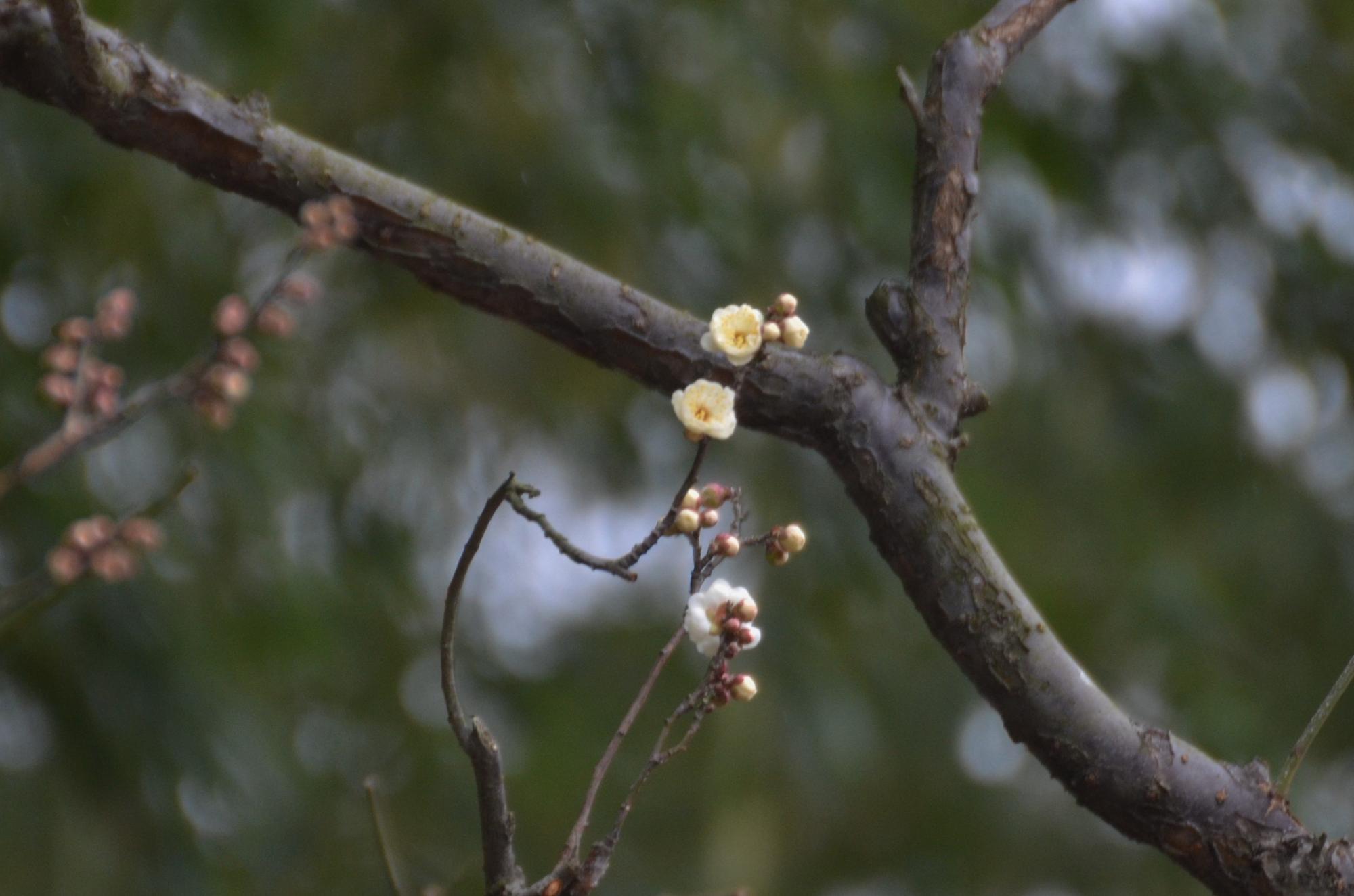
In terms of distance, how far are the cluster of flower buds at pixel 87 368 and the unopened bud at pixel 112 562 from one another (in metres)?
0.06

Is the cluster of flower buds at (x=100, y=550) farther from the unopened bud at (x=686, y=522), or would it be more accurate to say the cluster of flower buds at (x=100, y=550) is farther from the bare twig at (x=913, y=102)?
the bare twig at (x=913, y=102)

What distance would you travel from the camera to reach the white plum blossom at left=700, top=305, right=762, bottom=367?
27.2 inches

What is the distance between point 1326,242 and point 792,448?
1.26m

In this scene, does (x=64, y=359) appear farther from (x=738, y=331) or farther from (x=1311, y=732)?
(x=1311, y=732)

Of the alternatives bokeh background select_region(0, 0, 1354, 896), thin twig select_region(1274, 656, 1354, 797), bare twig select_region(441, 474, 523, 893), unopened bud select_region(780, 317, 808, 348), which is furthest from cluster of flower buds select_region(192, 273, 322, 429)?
bokeh background select_region(0, 0, 1354, 896)

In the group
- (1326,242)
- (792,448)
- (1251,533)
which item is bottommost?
(792,448)

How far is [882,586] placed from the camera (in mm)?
2535

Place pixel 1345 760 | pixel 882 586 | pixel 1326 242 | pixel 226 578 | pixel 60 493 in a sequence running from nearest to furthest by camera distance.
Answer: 1. pixel 60 493
2. pixel 226 578
3. pixel 882 586
4. pixel 1326 242
5. pixel 1345 760

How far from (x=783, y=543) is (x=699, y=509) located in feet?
0.16

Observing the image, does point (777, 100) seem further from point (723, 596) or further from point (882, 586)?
point (723, 596)

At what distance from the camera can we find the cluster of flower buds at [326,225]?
62 centimetres

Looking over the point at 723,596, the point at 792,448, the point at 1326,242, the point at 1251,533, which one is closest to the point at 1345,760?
the point at 1251,533

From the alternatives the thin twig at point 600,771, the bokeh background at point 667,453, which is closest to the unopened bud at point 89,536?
the thin twig at point 600,771

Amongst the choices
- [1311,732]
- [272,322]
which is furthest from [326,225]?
[1311,732]
